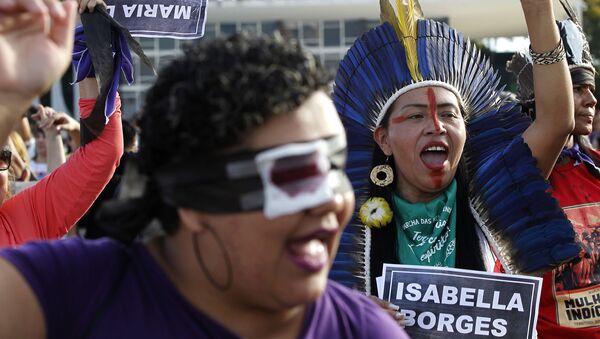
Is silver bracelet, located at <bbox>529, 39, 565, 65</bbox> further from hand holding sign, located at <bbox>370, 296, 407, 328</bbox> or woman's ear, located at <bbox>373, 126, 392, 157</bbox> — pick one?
hand holding sign, located at <bbox>370, 296, 407, 328</bbox>

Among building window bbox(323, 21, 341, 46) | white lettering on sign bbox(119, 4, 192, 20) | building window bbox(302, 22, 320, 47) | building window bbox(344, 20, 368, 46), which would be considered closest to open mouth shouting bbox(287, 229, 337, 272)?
white lettering on sign bbox(119, 4, 192, 20)

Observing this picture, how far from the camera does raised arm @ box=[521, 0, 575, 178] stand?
3.55 meters

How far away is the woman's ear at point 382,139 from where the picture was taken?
12.3ft

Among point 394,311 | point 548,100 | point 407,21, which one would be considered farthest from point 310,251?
point 407,21

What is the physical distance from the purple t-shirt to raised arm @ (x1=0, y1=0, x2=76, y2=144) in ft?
0.87

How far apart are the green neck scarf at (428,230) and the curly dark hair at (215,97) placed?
65.9 inches

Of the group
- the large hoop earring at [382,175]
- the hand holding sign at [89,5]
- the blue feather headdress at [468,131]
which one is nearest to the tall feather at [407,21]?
the blue feather headdress at [468,131]

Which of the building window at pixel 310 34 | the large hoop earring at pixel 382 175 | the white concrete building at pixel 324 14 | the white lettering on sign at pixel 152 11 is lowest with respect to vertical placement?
the building window at pixel 310 34

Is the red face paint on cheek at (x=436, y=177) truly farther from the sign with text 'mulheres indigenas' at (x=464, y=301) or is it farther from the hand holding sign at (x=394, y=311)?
the hand holding sign at (x=394, y=311)

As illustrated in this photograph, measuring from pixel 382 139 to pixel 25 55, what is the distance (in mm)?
2100

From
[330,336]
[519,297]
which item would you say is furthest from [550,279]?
[330,336]

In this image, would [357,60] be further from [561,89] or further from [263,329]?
[263,329]

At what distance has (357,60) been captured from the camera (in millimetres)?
3865

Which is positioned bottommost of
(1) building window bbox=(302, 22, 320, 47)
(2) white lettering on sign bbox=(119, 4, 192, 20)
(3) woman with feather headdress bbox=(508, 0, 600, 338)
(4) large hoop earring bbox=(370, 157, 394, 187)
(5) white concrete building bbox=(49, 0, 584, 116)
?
(1) building window bbox=(302, 22, 320, 47)
